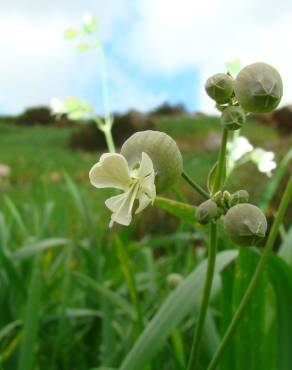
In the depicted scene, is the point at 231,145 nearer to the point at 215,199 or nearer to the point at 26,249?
the point at 215,199

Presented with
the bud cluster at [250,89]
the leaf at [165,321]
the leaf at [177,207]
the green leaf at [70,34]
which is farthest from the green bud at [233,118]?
the green leaf at [70,34]

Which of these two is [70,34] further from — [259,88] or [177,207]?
[259,88]

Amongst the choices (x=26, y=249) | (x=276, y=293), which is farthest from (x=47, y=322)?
(x=276, y=293)

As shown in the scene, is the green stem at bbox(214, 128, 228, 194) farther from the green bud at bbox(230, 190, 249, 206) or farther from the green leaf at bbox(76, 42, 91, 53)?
the green leaf at bbox(76, 42, 91, 53)

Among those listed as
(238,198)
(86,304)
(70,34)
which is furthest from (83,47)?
(238,198)

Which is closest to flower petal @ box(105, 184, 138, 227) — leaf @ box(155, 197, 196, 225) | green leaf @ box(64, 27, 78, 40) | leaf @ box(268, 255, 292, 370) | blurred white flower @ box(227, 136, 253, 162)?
leaf @ box(155, 197, 196, 225)

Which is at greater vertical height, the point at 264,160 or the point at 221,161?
the point at 221,161
